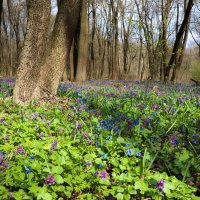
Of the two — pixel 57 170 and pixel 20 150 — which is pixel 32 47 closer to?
pixel 20 150

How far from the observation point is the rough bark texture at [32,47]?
5.28 m

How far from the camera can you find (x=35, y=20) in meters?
5.28

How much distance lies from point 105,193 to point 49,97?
4144 millimetres

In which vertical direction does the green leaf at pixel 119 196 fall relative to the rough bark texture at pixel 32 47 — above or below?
below

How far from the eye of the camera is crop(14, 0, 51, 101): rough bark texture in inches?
208

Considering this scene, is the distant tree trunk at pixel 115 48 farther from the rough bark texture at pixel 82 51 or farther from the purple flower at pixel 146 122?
the purple flower at pixel 146 122

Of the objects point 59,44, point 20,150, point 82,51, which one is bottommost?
point 20,150

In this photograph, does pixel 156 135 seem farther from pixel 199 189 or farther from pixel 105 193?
pixel 105 193

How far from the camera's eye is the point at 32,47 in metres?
5.29

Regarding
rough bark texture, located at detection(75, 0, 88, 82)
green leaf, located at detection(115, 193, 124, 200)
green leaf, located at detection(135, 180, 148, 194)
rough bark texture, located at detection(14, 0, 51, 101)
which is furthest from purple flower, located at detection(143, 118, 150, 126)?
rough bark texture, located at detection(75, 0, 88, 82)

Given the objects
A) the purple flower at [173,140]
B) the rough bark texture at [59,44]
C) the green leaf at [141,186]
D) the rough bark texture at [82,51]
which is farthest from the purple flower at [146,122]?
the rough bark texture at [82,51]

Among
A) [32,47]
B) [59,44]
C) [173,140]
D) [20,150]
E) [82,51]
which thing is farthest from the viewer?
[82,51]

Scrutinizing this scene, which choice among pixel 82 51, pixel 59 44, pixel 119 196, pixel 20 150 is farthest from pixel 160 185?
pixel 82 51

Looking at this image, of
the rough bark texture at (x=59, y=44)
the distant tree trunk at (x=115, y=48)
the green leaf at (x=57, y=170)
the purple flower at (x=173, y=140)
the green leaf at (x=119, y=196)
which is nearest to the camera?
the green leaf at (x=119, y=196)
